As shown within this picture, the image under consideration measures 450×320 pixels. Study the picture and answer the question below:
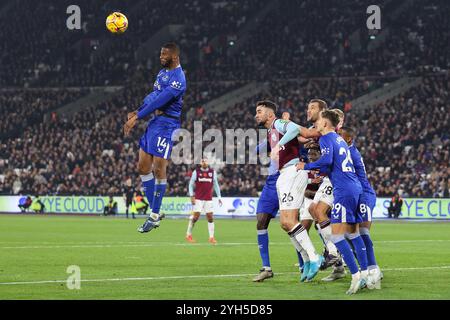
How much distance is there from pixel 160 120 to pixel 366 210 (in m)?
3.68

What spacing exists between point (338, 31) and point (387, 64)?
4871mm

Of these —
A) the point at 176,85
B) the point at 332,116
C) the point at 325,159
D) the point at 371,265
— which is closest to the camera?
the point at 325,159

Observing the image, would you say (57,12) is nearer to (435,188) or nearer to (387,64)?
(387,64)

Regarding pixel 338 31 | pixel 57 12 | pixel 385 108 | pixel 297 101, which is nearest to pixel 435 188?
pixel 385 108

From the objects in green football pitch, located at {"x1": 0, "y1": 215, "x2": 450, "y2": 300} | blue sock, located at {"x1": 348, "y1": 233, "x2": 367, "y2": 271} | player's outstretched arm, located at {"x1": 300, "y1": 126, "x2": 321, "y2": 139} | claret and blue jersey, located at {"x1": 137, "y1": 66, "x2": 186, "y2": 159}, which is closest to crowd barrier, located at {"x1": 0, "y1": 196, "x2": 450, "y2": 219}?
green football pitch, located at {"x1": 0, "y1": 215, "x2": 450, "y2": 300}

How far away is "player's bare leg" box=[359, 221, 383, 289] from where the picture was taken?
14533 millimetres

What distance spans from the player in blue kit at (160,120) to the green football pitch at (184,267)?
1.49 metres

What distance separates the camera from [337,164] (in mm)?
14352

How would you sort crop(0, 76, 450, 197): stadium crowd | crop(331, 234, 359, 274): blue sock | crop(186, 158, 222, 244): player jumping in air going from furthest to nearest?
1. crop(0, 76, 450, 197): stadium crowd
2. crop(186, 158, 222, 244): player jumping in air
3. crop(331, 234, 359, 274): blue sock

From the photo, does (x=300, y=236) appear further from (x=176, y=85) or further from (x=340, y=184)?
(x=176, y=85)

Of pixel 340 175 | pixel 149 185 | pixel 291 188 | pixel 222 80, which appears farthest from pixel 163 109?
pixel 222 80

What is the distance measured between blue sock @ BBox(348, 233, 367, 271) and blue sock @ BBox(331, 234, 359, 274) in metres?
0.30

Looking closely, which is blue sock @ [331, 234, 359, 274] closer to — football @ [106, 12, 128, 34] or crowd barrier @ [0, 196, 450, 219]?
football @ [106, 12, 128, 34]

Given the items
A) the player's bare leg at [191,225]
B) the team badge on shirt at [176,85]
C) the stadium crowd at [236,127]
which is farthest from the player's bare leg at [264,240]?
the stadium crowd at [236,127]
